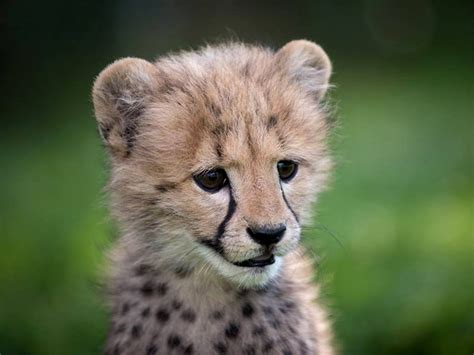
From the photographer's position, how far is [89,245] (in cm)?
442

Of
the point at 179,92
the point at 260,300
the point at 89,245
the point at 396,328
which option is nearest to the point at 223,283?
the point at 260,300

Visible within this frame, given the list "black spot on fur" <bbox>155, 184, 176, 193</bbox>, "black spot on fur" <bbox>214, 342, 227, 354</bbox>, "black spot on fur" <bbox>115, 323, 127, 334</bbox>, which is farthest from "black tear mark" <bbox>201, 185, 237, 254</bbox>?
"black spot on fur" <bbox>115, 323, 127, 334</bbox>

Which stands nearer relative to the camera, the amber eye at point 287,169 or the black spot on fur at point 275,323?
the amber eye at point 287,169

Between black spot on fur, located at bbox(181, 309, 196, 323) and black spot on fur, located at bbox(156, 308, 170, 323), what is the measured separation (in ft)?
0.14

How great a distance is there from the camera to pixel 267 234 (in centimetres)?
237

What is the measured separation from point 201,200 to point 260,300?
396 mm

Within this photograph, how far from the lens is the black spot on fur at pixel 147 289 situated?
8.79ft

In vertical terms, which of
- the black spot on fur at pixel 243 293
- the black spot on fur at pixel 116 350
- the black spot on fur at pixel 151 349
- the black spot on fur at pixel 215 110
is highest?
the black spot on fur at pixel 215 110

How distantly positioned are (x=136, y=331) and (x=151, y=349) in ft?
0.25

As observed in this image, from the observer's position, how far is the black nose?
7.76ft

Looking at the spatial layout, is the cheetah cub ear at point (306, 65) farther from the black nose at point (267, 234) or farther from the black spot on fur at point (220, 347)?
the black spot on fur at point (220, 347)

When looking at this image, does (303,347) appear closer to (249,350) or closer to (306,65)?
(249,350)

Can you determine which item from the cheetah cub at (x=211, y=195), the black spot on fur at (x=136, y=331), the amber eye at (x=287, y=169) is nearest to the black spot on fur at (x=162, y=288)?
the cheetah cub at (x=211, y=195)

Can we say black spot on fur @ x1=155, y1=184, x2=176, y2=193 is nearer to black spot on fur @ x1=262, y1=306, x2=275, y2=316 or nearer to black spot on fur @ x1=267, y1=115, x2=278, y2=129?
black spot on fur @ x1=267, y1=115, x2=278, y2=129
